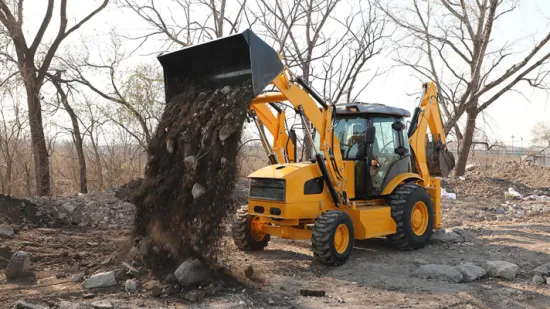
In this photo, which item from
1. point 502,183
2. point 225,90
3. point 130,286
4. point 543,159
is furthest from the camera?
point 543,159

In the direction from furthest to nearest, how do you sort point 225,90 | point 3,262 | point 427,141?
point 427,141
point 3,262
point 225,90

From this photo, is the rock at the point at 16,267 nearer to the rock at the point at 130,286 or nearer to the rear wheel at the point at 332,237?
the rock at the point at 130,286

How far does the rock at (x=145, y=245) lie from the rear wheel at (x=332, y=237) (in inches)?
84.6

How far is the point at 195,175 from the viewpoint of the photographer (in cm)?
604

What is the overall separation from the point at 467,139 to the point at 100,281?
18317mm

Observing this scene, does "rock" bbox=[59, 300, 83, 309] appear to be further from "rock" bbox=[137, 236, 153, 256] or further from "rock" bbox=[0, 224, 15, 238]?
"rock" bbox=[0, 224, 15, 238]

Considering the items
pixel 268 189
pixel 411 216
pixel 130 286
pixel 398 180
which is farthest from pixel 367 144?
pixel 130 286

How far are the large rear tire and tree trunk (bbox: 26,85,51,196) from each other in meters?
10.7

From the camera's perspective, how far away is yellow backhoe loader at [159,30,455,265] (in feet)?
21.9

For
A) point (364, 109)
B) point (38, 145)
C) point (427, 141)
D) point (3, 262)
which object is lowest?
point (3, 262)

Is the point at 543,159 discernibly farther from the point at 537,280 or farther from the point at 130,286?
the point at 130,286

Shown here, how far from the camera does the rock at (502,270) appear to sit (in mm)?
6613

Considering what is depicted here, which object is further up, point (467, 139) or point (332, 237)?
point (467, 139)

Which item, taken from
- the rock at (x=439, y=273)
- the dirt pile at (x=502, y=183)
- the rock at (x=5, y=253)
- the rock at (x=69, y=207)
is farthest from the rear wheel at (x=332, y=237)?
the dirt pile at (x=502, y=183)
